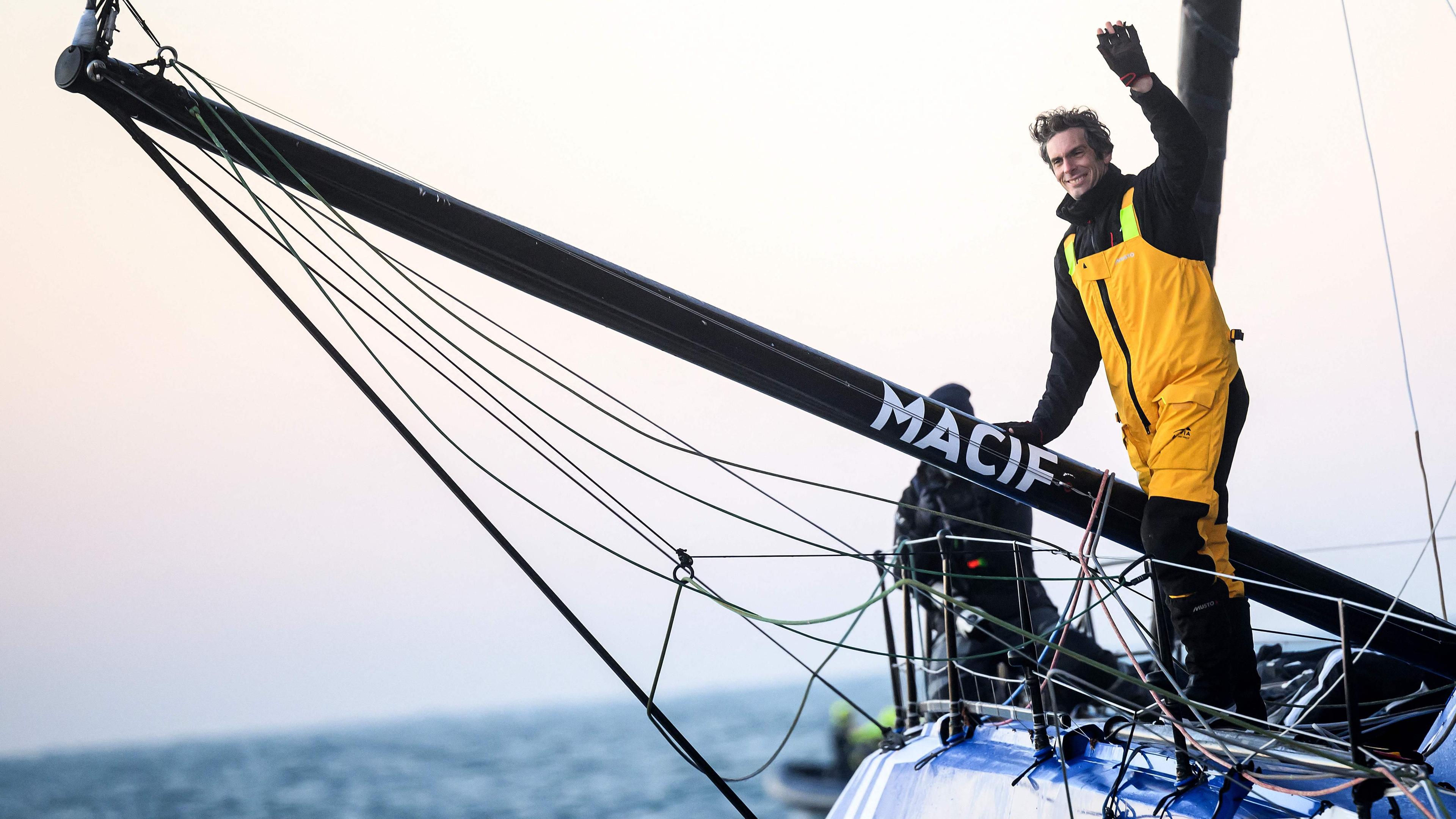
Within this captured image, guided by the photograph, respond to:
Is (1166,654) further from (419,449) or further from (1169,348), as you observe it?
(419,449)

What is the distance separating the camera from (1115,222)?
9.69 feet

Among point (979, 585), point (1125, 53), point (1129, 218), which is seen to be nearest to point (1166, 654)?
point (1129, 218)

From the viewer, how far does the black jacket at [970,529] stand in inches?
178

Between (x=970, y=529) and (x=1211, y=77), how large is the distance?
2.31 m

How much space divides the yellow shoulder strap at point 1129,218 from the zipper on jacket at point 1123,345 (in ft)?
0.48

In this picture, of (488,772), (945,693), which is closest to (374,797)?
(488,772)

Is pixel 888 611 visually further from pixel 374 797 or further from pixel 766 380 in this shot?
pixel 374 797

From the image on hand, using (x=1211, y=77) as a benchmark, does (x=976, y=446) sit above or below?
below

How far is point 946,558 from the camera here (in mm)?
3375

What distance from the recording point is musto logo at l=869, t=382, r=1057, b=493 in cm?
324

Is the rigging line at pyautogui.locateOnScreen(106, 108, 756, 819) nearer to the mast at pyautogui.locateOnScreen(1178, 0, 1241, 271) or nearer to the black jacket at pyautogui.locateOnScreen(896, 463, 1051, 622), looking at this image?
the black jacket at pyautogui.locateOnScreen(896, 463, 1051, 622)

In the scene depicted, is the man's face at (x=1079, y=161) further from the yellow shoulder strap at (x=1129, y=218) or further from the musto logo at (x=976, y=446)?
the musto logo at (x=976, y=446)

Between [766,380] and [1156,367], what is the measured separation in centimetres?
111

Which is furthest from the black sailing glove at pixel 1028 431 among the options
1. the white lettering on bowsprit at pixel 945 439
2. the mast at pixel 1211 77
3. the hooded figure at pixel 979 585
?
the mast at pixel 1211 77
